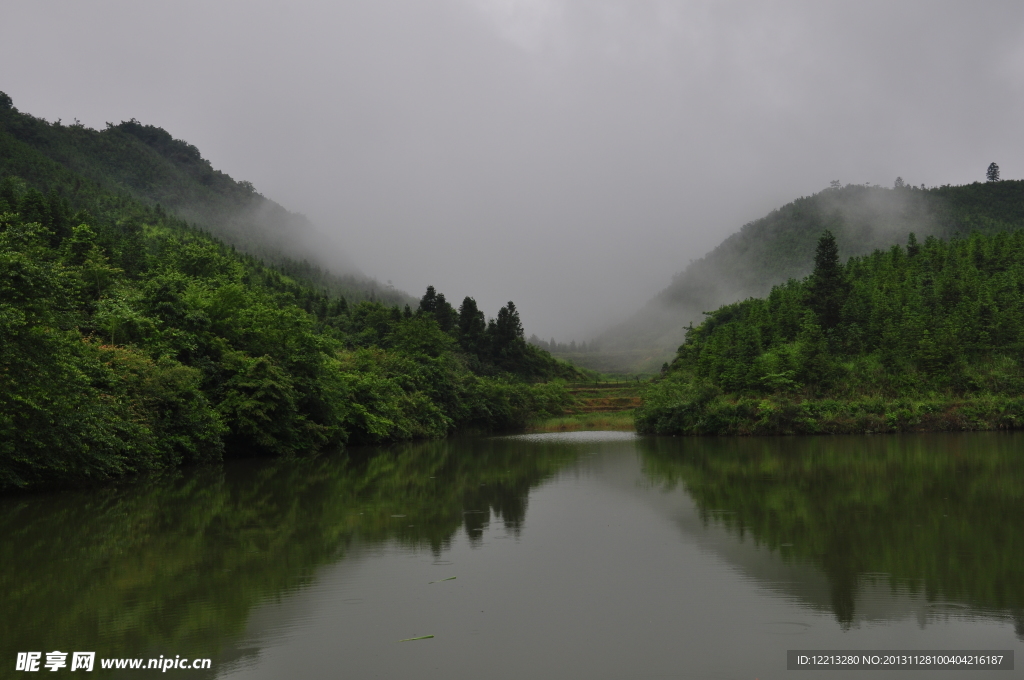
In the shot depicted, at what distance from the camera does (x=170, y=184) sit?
6166 inches

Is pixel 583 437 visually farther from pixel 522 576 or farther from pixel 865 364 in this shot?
pixel 522 576

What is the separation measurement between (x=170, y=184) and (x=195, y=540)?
6605 inches

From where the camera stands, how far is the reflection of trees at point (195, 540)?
24.2 ft

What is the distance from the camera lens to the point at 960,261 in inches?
2165

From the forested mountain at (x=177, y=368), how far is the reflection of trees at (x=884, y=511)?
1608cm

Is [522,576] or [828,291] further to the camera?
[828,291]

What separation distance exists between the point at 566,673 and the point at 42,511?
14.5m

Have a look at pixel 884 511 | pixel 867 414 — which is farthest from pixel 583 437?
pixel 884 511

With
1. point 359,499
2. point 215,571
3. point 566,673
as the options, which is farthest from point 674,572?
point 359,499

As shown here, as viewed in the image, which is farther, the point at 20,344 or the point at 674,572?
the point at 20,344

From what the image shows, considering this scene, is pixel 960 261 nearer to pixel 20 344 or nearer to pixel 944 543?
pixel 944 543

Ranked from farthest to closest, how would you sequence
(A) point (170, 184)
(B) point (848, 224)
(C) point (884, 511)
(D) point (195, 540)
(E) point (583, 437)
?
1. (A) point (170, 184)
2. (B) point (848, 224)
3. (E) point (583, 437)
4. (C) point (884, 511)
5. (D) point (195, 540)

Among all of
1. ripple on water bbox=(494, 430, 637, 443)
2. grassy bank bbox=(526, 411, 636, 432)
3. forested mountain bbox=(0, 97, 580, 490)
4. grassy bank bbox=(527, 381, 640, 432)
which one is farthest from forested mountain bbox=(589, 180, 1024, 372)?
forested mountain bbox=(0, 97, 580, 490)

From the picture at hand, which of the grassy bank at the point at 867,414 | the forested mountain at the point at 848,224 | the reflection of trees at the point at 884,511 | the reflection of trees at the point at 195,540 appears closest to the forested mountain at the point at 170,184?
the reflection of trees at the point at 195,540
